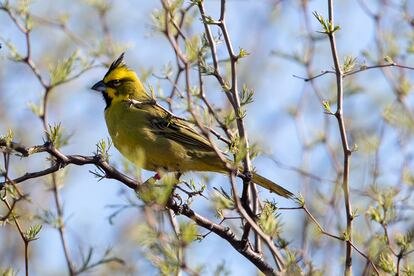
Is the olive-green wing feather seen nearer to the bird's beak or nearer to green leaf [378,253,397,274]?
the bird's beak

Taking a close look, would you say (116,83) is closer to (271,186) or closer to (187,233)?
(271,186)

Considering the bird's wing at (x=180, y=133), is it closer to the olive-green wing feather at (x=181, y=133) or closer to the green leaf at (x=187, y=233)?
the olive-green wing feather at (x=181, y=133)

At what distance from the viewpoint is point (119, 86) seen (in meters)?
5.44

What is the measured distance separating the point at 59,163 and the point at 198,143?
6.80ft

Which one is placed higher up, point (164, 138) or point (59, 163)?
point (164, 138)

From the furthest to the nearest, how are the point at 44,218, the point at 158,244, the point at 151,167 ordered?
the point at 151,167 < the point at 44,218 < the point at 158,244

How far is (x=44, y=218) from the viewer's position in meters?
2.86

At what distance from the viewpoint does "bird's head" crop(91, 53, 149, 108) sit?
5.37m

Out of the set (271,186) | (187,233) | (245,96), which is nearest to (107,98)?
(271,186)

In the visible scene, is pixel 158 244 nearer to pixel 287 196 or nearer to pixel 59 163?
pixel 59 163

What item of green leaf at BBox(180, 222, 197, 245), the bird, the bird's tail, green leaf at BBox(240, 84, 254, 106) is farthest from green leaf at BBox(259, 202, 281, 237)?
the bird

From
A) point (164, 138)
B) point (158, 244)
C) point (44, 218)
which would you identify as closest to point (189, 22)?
point (164, 138)

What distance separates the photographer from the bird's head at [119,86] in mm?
5367

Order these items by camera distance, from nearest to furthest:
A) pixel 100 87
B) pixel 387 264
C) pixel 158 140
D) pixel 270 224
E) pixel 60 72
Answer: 1. pixel 270 224
2. pixel 387 264
3. pixel 60 72
4. pixel 158 140
5. pixel 100 87
